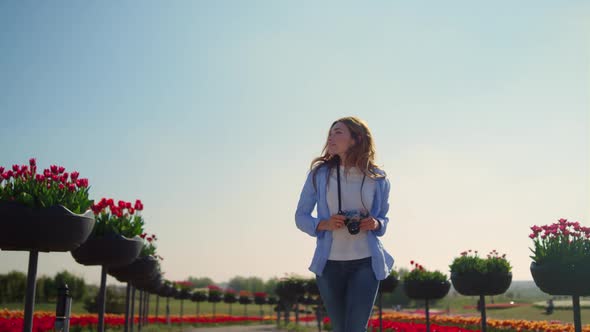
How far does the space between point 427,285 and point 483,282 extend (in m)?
2.21

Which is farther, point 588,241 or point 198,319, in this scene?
point 198,319

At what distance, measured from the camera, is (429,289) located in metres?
9.69

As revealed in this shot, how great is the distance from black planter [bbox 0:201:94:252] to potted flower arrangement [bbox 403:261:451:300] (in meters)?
7.25

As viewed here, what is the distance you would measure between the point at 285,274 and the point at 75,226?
1744 centimetres

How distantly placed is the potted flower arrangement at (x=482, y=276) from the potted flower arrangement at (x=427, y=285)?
1.79 metres

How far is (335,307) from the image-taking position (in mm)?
3086

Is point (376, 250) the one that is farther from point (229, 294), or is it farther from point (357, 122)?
point (229, 294)

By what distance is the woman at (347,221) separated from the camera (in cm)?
303

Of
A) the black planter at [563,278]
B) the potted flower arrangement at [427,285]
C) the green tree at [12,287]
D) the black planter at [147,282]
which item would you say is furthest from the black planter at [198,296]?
the black planter at [563,278]

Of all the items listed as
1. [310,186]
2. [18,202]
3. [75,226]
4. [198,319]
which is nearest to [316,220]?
[310,186]

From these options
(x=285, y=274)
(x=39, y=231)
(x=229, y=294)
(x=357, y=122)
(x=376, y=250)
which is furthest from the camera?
(x=229, y=294)

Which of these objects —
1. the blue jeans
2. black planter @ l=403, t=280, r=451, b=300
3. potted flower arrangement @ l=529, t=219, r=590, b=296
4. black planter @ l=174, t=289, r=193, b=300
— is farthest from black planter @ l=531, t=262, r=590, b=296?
black planter @ l=174, t=289, r=193, b=300

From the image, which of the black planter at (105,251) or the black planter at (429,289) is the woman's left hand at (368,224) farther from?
the black planter at (429,289)

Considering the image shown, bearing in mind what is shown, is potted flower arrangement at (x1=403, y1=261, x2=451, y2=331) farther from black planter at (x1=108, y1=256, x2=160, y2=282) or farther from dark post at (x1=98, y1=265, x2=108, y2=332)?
dark post at (x1=98, y1=265, x2=108, y2=332)
